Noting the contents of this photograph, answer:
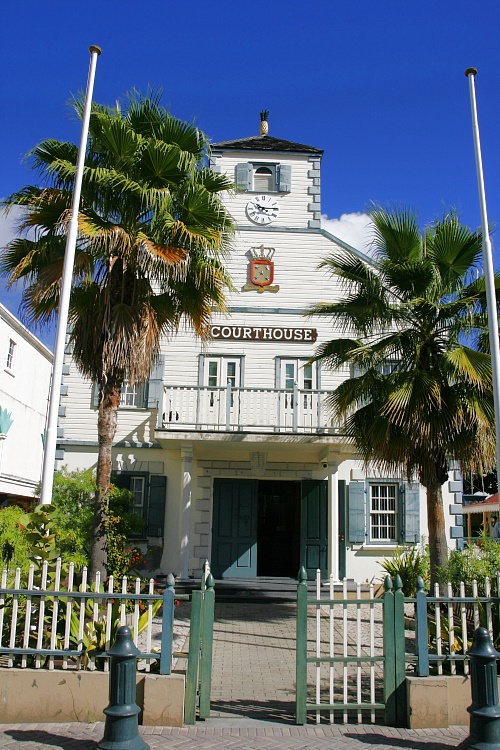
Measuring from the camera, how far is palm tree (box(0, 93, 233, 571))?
9938 mm

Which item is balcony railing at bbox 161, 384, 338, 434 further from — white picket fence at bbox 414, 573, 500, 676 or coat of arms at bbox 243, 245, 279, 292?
white picket fence at bbox 414, 573, 500, 676

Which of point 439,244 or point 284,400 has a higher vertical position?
point 439,244

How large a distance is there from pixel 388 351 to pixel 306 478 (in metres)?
5.86

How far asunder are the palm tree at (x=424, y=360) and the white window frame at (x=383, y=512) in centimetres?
527

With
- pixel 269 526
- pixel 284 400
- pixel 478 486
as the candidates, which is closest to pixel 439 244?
pixel 284 400

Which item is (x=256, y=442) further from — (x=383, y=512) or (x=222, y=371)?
(x=383, y=512)

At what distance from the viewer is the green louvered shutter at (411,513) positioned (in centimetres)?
1534

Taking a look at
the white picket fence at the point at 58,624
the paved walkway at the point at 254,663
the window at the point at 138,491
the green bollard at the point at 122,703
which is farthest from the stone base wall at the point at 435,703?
the window at the point at 138,491

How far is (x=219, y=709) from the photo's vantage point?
20.7 ft

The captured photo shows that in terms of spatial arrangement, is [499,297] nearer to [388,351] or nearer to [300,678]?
[388,351]

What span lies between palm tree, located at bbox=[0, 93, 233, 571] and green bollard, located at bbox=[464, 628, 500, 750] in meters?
6.02

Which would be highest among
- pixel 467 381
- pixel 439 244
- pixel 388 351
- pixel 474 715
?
pixel 439 244

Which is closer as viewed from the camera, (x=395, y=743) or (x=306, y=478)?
(x=395, y=743)

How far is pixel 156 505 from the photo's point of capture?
1534cm
